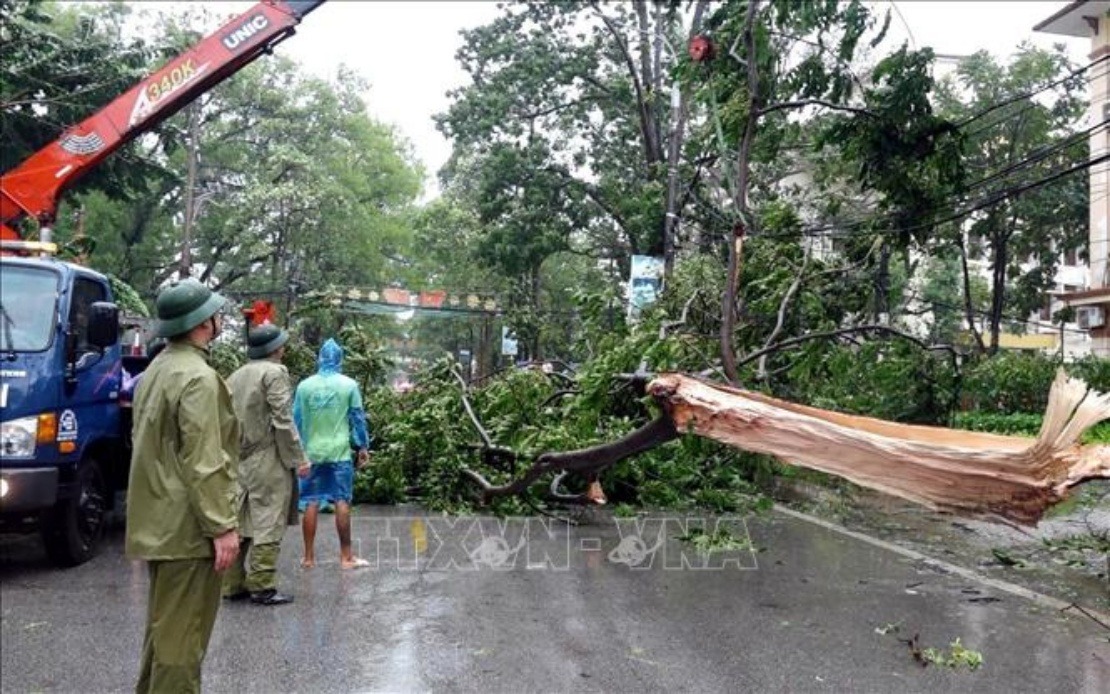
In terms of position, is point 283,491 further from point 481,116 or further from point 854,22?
point 481,116

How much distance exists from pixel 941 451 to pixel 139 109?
9539 mm

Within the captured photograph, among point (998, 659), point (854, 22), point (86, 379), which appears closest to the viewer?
Result: point (998, 659)

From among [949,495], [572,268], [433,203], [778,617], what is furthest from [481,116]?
[949,495]

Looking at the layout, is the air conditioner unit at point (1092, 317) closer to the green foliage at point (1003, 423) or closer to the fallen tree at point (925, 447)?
the green foliage at point (1003, 423)

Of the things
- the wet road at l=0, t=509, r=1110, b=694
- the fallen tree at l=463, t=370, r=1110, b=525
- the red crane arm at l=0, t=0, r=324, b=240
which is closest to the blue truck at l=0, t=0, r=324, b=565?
the wet road at l=0, t=509, r=1110, b=694

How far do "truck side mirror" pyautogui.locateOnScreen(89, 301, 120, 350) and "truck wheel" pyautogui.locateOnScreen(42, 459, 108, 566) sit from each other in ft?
3.16

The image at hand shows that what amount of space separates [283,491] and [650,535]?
12.5 ft

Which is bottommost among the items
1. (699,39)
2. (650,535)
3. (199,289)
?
(650,535)

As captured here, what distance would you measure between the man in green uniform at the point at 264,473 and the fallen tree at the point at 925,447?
2.37 m

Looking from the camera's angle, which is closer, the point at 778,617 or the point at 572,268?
the point at 778,617

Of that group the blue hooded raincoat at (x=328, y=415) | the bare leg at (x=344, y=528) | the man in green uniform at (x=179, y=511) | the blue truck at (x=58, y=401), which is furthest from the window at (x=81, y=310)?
the man in green uniform at (x=179, y=511)

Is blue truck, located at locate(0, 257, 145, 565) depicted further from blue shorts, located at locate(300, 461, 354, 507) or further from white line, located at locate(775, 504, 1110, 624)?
white line, located at locate(775, 504, 1110, 624)

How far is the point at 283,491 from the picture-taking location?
5.65 m

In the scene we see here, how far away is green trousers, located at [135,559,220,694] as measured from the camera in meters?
3.30
